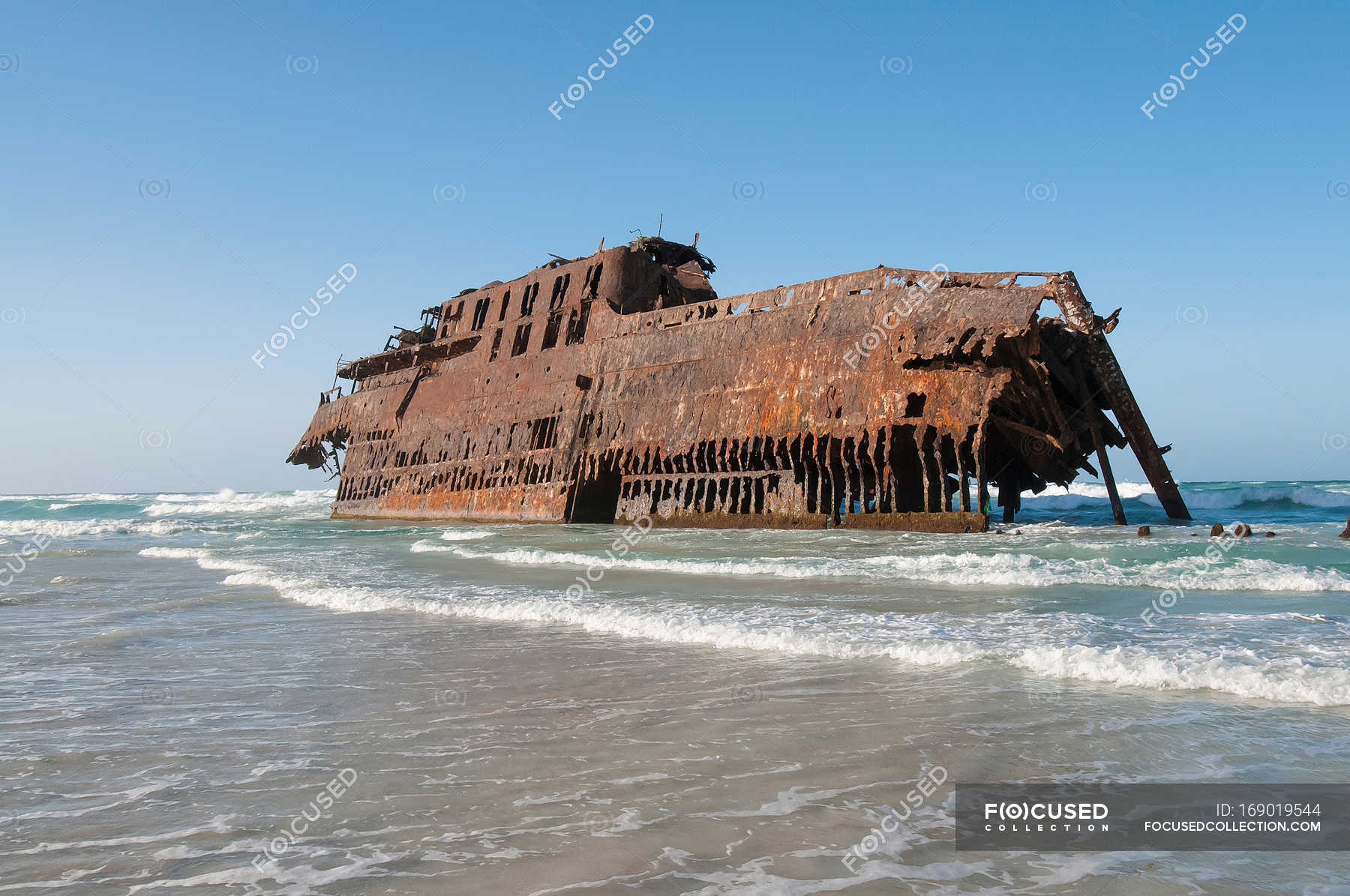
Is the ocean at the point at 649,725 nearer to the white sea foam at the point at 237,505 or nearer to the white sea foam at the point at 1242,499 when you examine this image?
the white sea foam at the point at 1242,499

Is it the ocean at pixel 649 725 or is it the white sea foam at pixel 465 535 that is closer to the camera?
the ocean at pixel 649 725

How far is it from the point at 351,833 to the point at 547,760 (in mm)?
859

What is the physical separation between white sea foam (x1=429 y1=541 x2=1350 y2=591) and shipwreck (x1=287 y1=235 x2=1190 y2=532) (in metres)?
3.03

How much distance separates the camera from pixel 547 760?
3293 mm

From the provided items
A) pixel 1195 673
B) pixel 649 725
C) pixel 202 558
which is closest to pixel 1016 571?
pixel 1195 673

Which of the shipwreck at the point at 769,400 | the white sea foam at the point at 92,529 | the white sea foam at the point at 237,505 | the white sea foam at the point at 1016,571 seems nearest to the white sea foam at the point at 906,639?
the white sea foam at the point at 1016,571

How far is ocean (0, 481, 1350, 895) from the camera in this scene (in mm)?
2361

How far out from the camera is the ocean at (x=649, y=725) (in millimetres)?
2361

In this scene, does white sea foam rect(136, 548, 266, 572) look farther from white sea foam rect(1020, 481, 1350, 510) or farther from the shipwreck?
white sea foam rect(1020, 481, 1350, 510)

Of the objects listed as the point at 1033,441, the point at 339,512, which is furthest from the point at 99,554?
the point at 1033,441

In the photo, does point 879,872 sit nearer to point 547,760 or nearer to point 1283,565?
point 547,760

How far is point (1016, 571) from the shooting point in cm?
859

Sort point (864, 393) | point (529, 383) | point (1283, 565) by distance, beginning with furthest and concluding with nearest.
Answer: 1. point (529, 383)
2. point (864, 393)
3. point (1283, 565)

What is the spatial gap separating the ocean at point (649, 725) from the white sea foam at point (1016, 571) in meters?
0.09
